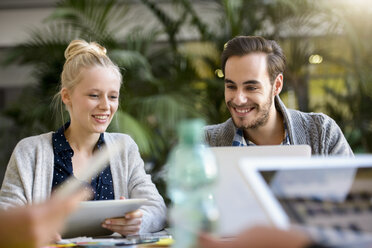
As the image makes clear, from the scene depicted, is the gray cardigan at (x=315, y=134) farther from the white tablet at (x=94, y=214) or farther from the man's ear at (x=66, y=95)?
the white tablet at (x=94, y=214)

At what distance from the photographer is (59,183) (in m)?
2.09

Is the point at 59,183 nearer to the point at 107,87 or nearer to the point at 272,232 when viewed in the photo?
the point at 107,87

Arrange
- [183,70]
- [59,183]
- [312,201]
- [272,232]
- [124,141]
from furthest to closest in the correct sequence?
[183,70]
[124,141]
[59,183]
[312,201]
[272,232]

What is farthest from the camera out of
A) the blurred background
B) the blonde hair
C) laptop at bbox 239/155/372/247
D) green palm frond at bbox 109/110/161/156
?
the blurred background

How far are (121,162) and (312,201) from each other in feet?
4.39

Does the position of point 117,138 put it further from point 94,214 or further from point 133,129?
point 133,129

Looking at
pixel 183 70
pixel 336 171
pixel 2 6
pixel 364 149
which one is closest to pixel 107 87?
pixel 336 171

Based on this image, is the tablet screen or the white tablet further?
the white tablet

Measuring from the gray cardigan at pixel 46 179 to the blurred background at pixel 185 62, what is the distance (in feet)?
4.71

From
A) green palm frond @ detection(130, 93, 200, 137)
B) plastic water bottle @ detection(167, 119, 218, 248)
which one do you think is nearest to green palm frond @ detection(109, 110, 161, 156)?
green palm frond @ detection(130, 93, 200, 137)

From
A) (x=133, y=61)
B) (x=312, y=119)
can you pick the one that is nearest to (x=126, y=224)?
(x=312, y=119)

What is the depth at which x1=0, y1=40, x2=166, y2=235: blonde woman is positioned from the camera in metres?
1.99

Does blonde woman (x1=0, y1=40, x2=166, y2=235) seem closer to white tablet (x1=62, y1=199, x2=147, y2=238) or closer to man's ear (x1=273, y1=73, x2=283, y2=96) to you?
white tablet (x1=62, y1=199, x2=147, y2=238)

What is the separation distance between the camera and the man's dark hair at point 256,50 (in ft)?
7.91
